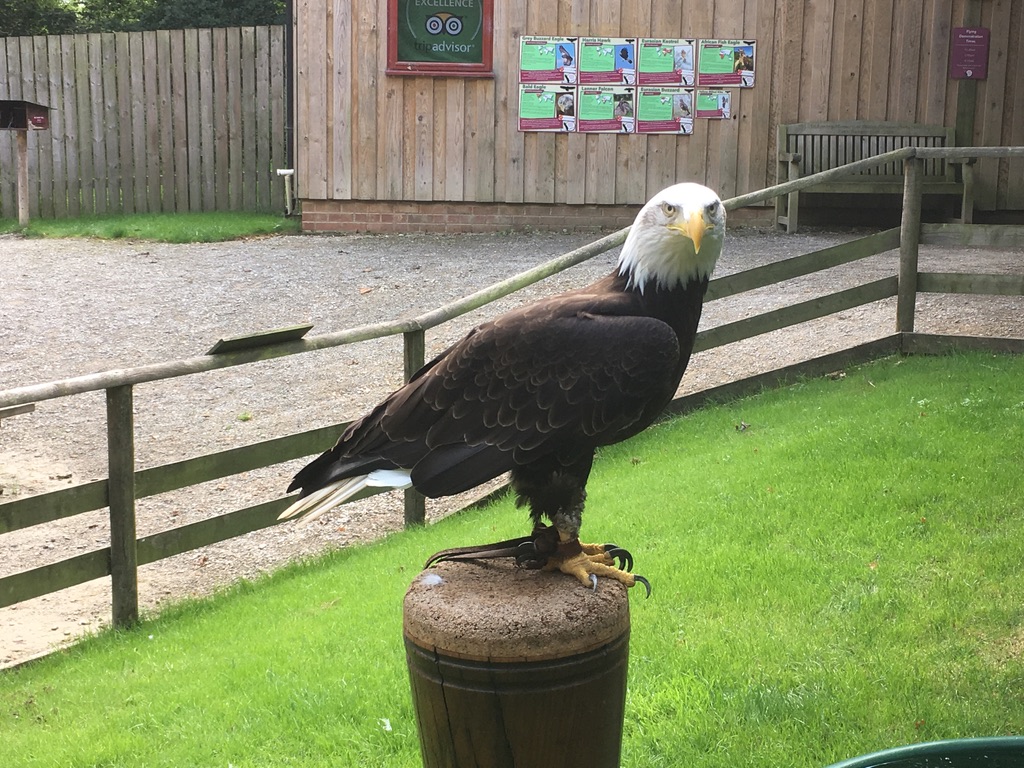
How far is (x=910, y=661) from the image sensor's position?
3.71 m

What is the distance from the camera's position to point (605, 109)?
13195mm

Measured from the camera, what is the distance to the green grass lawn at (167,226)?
13.8 m

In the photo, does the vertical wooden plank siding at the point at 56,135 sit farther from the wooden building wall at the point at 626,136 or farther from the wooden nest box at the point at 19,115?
the wooden building wall at the point at 626,136

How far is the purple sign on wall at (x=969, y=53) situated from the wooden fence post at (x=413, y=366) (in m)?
9.34

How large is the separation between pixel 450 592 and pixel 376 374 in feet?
20.1

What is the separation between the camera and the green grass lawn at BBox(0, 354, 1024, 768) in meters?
3.52

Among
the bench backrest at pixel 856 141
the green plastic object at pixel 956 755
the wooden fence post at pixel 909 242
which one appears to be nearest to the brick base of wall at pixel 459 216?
the bench backrest at pixel 856 141

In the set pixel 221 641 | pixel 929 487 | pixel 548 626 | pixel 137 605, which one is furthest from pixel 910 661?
pixel 137 605

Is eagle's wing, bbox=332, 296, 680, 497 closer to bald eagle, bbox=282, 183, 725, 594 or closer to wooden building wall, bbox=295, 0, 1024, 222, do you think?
bald eagle, bbox=282, 183, 725, 594

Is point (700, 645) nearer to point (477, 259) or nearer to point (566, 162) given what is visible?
point (477, 259)

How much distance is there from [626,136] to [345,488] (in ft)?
36.1

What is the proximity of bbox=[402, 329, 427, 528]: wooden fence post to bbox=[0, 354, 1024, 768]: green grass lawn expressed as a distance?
21 cm

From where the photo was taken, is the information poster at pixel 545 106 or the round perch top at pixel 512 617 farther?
the information poster at pixel 545 106

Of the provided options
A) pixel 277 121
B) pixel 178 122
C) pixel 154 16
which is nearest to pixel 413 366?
pixel 277 121
